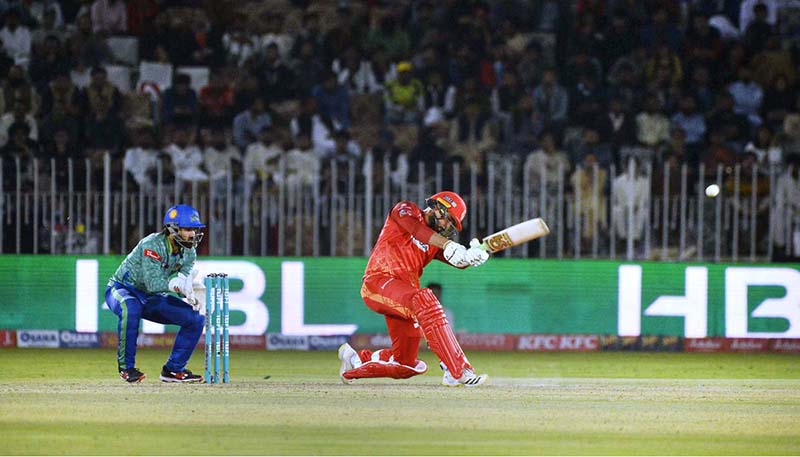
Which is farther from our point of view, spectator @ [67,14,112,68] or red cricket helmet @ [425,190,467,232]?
spectator @ [67,14,112,68]

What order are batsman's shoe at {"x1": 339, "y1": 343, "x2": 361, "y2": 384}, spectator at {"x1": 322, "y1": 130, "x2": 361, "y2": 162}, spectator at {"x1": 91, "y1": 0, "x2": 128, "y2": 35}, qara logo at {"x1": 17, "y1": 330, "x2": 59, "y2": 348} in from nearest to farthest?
batsman's shoe at {"x1": 339, "y1": 343, "x2": 361, "y2": 384}, qara logo at {"x1": 17, "y1": 330, "x2": 59, "y2": 348}, spectator at {"x1": 322, "y1": 130, "x2": 361, "y2": 162}, spectator at {"x1": 91, "y1": 0, "x2": 128, "y2": 35}

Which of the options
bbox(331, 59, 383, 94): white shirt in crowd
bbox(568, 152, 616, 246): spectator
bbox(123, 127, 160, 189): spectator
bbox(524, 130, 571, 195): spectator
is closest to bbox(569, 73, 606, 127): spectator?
bbox(524, 130, 571, 195): spectator

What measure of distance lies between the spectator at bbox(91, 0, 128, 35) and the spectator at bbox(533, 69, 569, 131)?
24.7 feet

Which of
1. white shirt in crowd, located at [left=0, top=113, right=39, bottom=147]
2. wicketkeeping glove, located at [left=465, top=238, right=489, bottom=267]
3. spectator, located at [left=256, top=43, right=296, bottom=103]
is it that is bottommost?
wicketkeeping glove, located at [left=465, top=238, right=489, bottom=267]

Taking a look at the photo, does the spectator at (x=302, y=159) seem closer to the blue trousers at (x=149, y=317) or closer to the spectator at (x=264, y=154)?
the spectator at (x=264, y=154)

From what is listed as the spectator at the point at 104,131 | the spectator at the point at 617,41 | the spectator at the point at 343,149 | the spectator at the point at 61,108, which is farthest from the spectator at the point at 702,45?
the spectator at the point at 61,108

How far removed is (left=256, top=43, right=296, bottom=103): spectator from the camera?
21969mm

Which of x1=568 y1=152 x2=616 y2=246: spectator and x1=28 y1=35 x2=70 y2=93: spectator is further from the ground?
x1=28 y1=35 x2=70 y2=93: spectator

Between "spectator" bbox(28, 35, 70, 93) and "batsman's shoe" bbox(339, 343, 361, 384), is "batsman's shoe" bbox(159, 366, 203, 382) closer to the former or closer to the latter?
"batsman's shoe" bbox(339, 343, 361, 384)

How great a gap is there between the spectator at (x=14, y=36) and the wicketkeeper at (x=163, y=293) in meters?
11.2

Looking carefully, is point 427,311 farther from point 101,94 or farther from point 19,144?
point 101,94

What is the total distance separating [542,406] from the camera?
1091cm

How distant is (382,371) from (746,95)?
11661 mm

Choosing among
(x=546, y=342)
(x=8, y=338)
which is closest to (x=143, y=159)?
(x=8, y=338)
